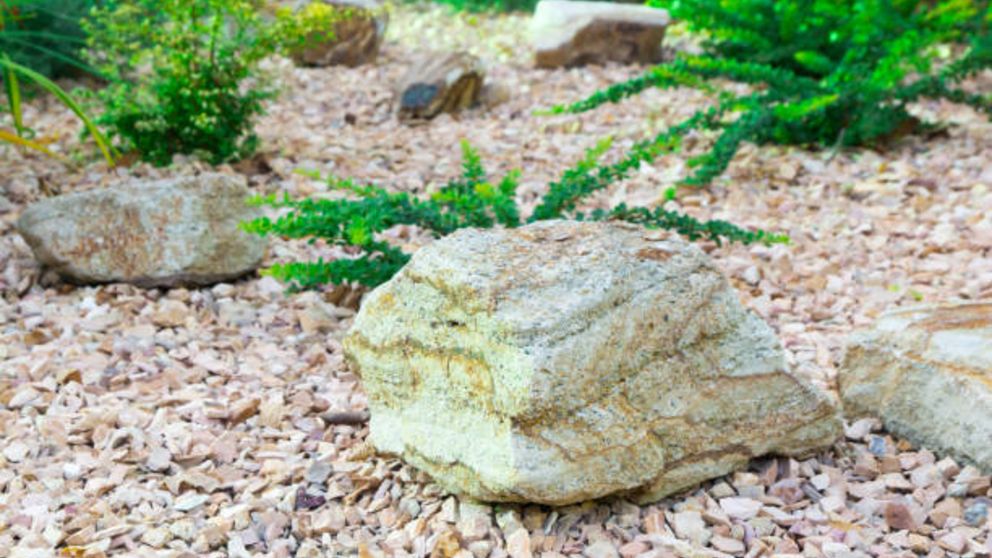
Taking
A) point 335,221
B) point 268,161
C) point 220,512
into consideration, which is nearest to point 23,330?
point 335,221

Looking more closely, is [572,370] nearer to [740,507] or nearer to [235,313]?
[740,507]

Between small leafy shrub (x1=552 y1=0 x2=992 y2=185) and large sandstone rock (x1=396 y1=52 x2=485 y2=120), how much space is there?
1132mm

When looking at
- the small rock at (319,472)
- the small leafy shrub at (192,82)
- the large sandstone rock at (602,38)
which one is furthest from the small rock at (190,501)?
the large sandstone rock at (602,38)

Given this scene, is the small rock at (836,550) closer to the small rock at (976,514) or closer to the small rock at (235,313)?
the small rock at (976,514)

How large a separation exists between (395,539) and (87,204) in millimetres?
2071

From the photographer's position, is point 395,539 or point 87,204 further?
point 87,204

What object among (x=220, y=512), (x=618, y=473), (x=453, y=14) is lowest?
(x=453, y=14)

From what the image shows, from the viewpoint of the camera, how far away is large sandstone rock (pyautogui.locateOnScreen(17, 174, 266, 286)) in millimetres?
3684

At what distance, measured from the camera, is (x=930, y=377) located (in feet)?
8.54

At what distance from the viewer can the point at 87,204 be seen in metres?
3.73

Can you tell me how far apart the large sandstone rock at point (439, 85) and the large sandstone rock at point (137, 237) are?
82.0 inches

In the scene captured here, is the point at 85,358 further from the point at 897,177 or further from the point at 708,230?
the point at 897,177

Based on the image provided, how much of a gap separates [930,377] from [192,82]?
3.32 m

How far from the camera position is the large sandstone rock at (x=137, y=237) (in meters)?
3.68
